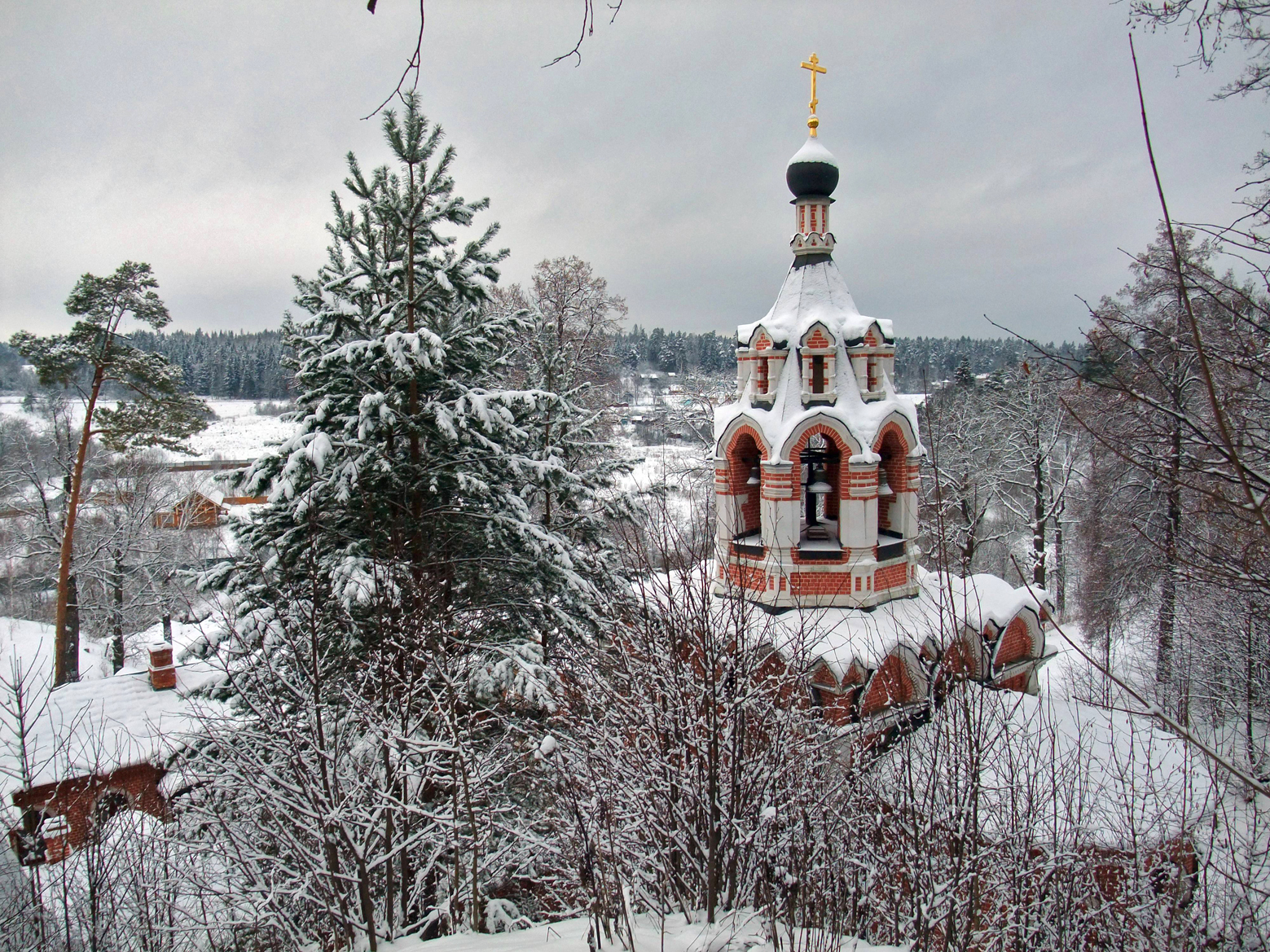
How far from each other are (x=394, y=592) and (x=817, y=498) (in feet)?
28.6

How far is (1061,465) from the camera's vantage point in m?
19.5

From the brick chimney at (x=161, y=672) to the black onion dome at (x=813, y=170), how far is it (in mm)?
13663

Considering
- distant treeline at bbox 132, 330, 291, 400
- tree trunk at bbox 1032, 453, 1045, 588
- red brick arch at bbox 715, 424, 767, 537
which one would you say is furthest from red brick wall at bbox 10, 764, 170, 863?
distant treeline at bbox 132, 330, 291, 400

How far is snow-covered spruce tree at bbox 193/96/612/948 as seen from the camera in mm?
4484

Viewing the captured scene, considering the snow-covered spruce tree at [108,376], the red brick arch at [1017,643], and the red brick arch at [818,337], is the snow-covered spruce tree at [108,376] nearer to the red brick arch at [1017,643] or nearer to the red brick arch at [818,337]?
the red brick arch at [818,337]

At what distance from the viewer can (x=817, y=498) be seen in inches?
490

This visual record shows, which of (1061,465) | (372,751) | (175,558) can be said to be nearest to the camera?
(372,751)

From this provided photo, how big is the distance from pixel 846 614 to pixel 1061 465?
1387 centimetres

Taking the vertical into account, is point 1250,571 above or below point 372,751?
above

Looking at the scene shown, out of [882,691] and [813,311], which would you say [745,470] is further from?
[882,691]

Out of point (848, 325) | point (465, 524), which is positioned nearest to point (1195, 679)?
point (848, 325)

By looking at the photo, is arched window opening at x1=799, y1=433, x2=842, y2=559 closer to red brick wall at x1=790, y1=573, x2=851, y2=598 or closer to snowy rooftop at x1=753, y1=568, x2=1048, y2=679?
red brick wall at x1=790, y1=573, x2=851, y2=598

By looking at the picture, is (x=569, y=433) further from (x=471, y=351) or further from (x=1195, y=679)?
(x=1195, y=679)

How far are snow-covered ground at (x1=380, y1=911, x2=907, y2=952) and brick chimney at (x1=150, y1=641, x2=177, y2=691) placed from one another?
11.2 meters
